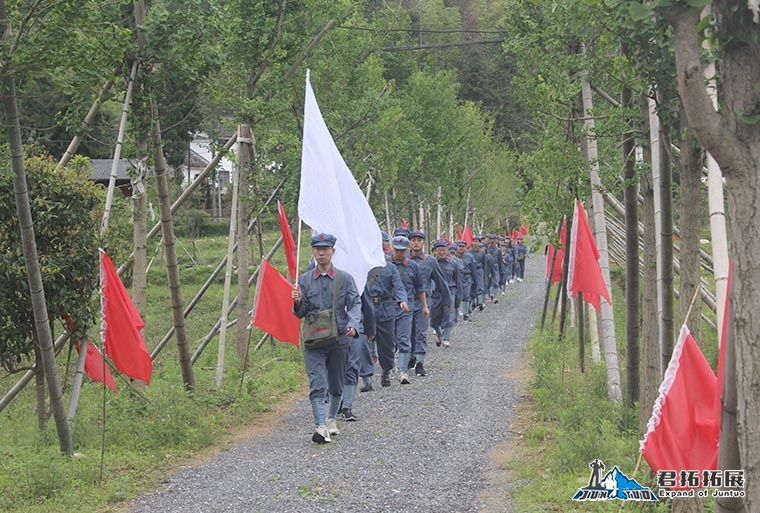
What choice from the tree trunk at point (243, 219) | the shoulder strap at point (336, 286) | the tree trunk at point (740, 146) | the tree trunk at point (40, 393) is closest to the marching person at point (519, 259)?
the tree trunk at point (243, 219)

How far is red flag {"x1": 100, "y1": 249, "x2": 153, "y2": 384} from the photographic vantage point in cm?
841

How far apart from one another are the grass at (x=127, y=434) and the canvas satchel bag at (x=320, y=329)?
140 centimetres

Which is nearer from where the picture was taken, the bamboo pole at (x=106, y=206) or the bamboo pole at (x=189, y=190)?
the bamboo pole at (x=106, y=206)

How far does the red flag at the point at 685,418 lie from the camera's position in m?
5.12

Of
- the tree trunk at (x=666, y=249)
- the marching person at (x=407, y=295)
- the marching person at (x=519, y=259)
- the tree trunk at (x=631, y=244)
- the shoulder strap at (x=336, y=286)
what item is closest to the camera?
the tree trunk at (x=666, y=249)

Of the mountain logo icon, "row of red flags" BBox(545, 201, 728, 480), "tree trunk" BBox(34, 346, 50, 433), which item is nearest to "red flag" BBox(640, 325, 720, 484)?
"row of red flags" BBox(545, 201, 728, 480)

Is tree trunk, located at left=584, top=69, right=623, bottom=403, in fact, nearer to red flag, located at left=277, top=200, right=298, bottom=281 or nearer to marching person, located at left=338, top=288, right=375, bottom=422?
marching person, located at left=338, top=288, right=375, bottom=422

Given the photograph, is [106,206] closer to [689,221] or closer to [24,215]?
[24,215]

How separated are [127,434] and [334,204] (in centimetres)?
297

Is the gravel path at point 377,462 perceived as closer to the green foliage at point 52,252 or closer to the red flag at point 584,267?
the red flag at point 584,267

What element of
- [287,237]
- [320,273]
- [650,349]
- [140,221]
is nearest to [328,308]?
[320,273]

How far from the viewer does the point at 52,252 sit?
8953 mm

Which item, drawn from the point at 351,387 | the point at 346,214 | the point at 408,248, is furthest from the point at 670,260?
the point at 408,248

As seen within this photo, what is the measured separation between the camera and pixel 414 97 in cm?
2989
